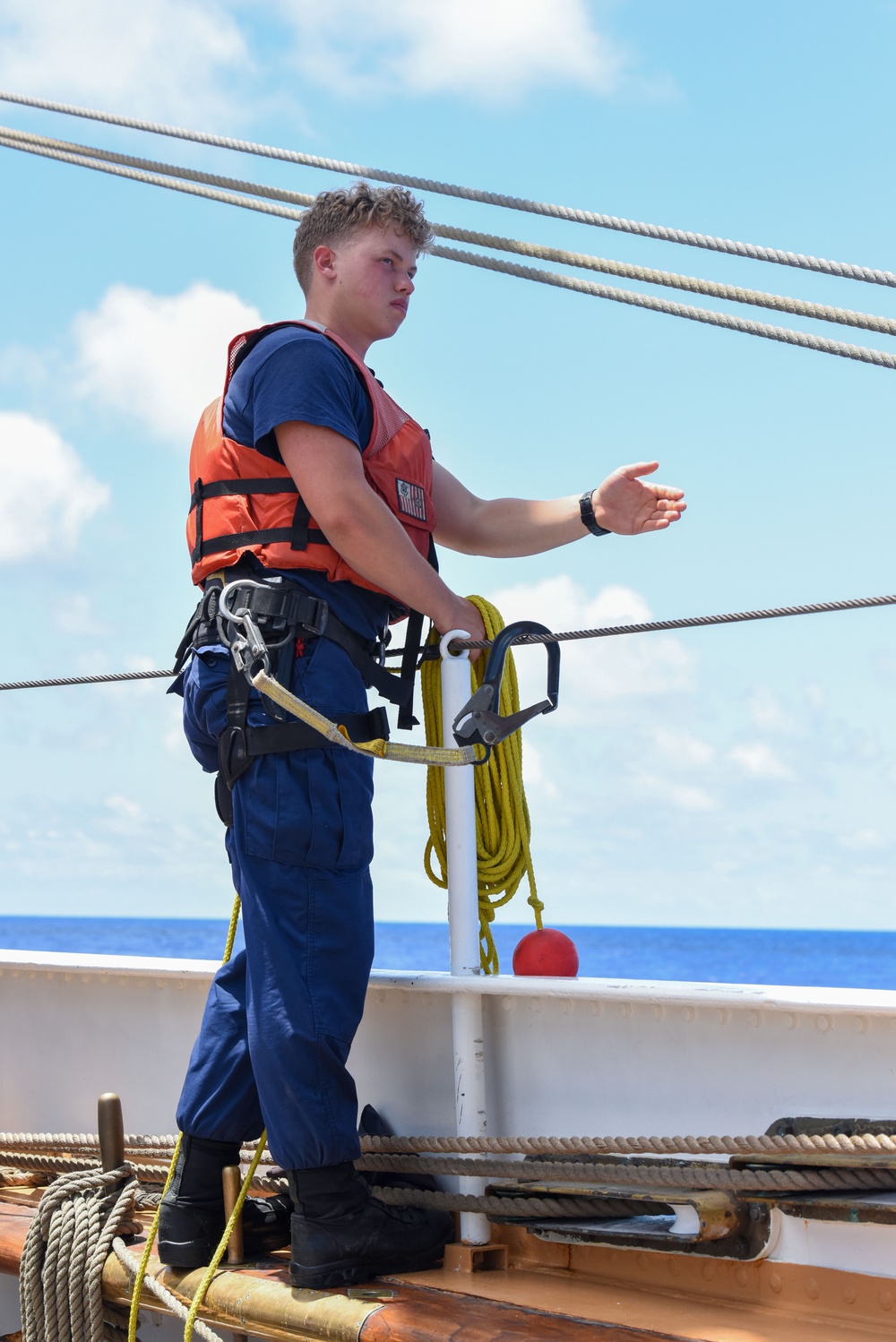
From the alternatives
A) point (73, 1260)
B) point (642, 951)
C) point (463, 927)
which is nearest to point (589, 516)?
point (463, 927)

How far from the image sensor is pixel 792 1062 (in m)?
2.41

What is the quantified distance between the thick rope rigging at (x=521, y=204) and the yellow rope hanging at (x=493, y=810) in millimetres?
956

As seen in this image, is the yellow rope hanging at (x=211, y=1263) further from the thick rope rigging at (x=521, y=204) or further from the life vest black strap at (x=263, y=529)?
the thick rope rigging at (x=521, y=204)

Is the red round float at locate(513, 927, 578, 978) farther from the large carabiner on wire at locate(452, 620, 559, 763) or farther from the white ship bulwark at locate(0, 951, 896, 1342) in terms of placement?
the large carabiner on wire at locate(452, 620, 559, 763)

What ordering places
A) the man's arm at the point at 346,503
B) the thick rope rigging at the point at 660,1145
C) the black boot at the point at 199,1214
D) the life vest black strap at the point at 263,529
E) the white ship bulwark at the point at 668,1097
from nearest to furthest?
the thick rope rigging at the point at 660,1145, the white ship bulwark at the point at 668,1097, the man's arm at the point at 346,503, the life vest black strap at the point at 263,529, the black boot at the point at 199,1214

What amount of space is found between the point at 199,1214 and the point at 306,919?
2.28 ft

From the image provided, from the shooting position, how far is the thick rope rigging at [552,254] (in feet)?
8.96

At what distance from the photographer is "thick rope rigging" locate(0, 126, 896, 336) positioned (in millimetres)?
2730

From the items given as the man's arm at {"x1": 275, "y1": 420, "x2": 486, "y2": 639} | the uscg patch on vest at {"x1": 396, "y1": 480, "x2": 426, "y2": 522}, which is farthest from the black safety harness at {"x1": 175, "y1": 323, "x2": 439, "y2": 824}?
the uscg patch on vest at {"x1": 396, "y1": 480, "x2": 426, "y2": 522}

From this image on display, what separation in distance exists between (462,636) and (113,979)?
143 cm

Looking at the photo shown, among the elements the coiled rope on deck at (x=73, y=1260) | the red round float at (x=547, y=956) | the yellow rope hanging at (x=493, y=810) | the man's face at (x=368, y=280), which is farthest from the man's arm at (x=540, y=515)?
the coiled rope on deck at (x=73, y=1260)

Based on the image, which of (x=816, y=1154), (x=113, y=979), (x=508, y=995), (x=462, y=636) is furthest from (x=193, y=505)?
(x=816, y=1154)

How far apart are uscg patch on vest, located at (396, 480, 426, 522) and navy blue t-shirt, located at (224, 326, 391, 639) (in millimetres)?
138

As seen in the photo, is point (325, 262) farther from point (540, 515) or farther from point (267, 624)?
point (267, 624)
